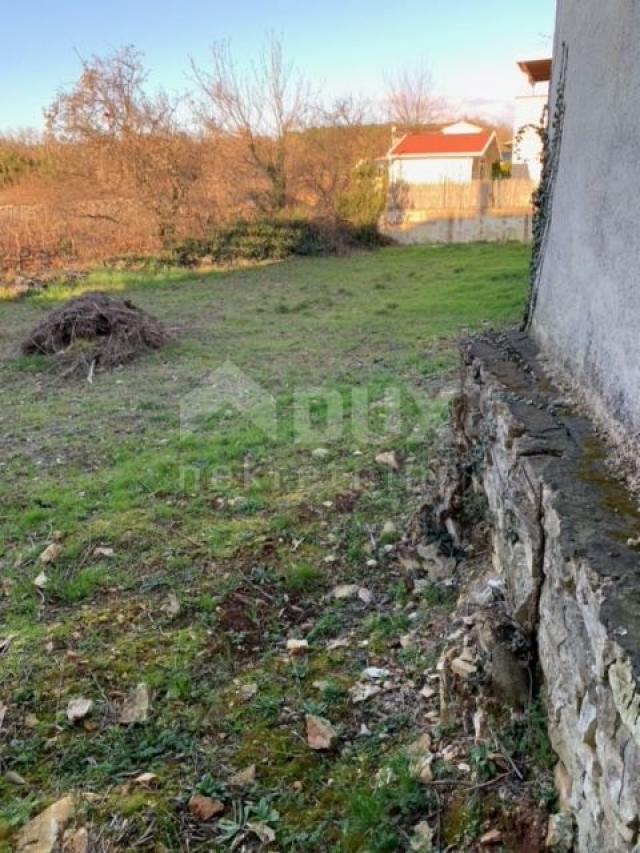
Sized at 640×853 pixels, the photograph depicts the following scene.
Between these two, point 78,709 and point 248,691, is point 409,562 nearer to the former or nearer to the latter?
point 248,691

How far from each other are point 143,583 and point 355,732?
1259 millimetres

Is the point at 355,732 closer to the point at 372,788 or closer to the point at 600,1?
the point at 372,788

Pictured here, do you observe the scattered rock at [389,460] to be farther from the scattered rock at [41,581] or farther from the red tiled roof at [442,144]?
the red tiled roof at [442,144]

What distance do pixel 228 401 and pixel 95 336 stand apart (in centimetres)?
239

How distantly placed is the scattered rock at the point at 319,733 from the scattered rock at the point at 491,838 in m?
0.57

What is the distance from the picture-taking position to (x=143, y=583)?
2.79m

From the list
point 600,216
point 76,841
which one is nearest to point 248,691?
point 76,841

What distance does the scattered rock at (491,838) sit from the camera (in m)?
1.46

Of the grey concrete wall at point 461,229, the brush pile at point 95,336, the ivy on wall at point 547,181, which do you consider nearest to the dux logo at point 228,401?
the brush pile at point 95,336

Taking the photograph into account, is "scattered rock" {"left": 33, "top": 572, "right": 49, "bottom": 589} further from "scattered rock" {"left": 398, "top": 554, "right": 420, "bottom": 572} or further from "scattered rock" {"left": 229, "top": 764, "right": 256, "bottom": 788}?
"scattered rock" {"left": 398, "top": 554, "right": 420, "bottom": 572}

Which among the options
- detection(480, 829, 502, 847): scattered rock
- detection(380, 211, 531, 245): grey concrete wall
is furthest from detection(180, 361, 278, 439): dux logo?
detection(380, 211, 531, 245): grey concrete wall

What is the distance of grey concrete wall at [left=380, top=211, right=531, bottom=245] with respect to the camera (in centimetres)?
1491

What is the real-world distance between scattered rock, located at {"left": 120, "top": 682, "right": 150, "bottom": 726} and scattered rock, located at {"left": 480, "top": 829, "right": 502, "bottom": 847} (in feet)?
3.70

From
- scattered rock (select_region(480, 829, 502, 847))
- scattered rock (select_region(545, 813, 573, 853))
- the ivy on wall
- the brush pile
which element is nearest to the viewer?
scattered rock (select_region(545, 813, 573, 853))
